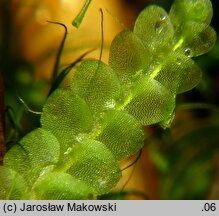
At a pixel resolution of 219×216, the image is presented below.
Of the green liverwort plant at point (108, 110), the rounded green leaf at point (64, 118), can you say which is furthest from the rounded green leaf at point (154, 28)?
the rounded green leaf at point (64, 118)

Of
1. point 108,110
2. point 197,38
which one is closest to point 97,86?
point 108,110

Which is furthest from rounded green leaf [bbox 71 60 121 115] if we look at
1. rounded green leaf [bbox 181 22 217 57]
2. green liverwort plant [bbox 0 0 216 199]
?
rounded green leaf [bbox 181 22 217 57]

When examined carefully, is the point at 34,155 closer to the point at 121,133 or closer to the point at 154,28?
the point at 121,133
